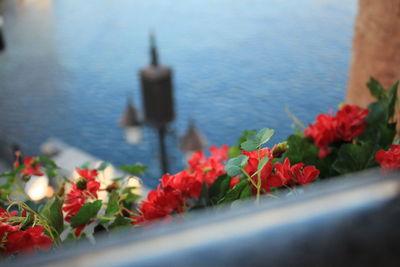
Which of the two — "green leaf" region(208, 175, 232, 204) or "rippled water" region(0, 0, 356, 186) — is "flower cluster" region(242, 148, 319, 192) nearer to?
"green leaf" region(208, 175, 232, 204)

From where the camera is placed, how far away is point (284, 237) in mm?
120

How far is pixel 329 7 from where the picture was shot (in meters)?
5.53

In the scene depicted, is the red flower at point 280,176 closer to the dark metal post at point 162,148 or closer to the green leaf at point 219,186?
the green leaf at point 219,186

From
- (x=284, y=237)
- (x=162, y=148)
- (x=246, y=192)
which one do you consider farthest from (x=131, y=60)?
(x=284, y=237)

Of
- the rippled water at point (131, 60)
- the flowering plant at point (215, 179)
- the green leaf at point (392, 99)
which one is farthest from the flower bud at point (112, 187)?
the rippled water at point (131, 60)

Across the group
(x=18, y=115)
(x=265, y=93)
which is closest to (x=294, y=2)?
(x=265, y=93)

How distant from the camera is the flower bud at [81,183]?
0.52 metres

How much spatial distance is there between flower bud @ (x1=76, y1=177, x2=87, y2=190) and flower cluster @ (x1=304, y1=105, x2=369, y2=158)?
10.4 inches

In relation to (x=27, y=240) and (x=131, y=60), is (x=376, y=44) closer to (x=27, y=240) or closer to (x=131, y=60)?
(x=27, y=240)

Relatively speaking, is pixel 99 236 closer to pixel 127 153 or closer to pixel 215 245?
pixel 215 245

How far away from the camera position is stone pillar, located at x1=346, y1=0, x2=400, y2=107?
82cm

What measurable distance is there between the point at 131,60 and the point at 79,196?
27.8ft

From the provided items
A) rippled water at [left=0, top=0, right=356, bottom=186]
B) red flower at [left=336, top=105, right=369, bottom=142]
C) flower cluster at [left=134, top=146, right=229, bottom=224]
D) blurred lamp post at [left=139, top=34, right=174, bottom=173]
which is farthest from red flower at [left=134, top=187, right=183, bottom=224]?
rippled water at [left=0, top=0, right=356, bottom=186]

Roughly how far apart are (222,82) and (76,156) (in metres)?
2.48
